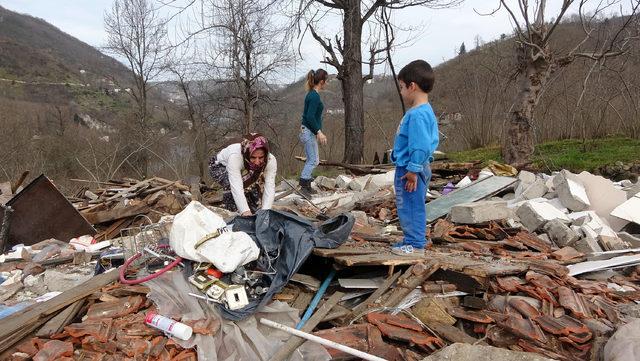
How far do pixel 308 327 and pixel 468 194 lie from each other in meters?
4.19

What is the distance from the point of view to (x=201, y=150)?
830 inches

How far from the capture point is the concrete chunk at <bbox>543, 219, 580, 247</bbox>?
4602 millimetres

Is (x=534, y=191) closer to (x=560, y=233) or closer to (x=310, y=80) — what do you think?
(x=560, y=233)

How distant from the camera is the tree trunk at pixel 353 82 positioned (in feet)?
37.9

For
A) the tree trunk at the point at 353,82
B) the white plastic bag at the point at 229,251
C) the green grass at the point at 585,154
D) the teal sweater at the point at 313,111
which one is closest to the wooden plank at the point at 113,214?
the teal sweater at the point at 313,111

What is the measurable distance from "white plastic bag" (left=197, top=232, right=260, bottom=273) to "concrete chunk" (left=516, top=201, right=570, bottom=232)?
3.43m

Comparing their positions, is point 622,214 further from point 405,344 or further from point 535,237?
point 405,344

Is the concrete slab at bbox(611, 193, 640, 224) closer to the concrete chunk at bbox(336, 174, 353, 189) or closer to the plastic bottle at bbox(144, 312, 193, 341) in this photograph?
the concrete chunk at bbox(336, 174, 353, 189)

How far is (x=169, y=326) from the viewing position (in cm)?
279

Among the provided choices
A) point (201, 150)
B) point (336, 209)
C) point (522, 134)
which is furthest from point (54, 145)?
point (522, 134)

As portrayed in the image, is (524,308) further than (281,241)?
No

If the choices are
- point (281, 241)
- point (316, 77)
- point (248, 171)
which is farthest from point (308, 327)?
point (316, 77)

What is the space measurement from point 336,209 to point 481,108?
984 cm

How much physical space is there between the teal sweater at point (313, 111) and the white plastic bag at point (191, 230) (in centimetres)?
411
